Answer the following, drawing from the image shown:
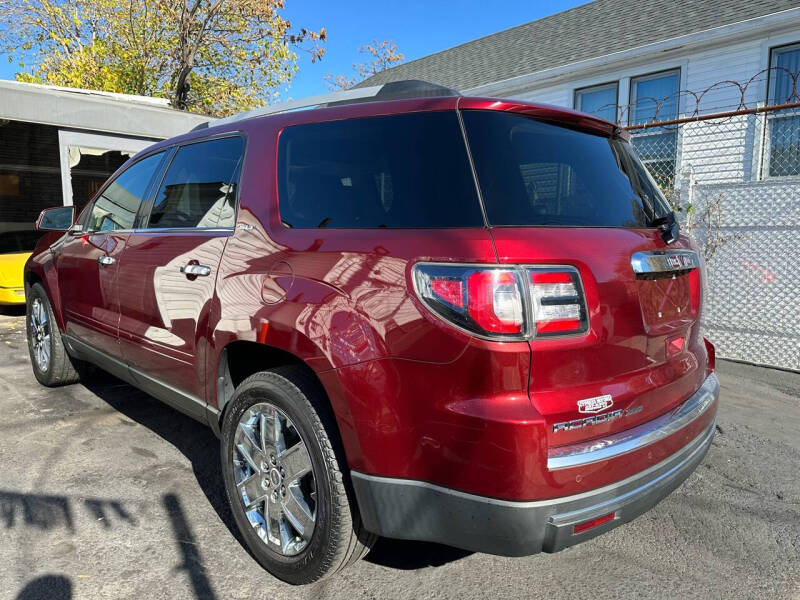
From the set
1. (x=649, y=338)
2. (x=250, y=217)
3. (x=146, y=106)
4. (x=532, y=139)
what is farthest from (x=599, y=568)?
(x=146, y=106)

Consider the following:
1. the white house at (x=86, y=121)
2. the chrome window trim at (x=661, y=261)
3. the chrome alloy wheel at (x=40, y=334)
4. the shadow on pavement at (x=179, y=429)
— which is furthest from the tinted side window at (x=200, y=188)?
the white house at (x=86, y=121)

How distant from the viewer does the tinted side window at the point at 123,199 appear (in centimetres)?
350

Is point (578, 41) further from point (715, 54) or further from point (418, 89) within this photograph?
point (418, 89)

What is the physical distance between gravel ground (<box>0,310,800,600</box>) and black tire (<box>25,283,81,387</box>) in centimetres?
73

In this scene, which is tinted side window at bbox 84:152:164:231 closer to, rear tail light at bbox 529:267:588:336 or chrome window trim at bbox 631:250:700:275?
rear tail light at bbox 529:267:588:336

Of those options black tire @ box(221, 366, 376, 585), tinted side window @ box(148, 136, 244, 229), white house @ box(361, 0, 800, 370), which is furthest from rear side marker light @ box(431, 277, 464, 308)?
white house @ box(361, 0, 800, 370)

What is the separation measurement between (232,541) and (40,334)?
10.4ft

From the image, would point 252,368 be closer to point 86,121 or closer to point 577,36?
point 86,121

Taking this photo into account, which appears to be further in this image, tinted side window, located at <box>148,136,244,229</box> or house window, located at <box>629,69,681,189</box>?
house window, located at <box>629,69,681,189</box>

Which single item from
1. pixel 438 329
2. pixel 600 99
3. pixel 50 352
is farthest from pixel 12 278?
pixel 600 99

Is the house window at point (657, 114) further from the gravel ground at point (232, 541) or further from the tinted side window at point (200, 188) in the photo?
the tinted side window at point (200, 188)

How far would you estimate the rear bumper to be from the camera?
174cm

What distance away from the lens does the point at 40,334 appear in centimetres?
477

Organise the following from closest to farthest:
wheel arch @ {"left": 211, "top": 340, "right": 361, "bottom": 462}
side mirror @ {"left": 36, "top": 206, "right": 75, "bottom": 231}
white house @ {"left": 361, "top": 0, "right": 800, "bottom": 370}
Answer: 1. wheel arch @ {"left": 211, "top": 340, "right": 361, "bottom": 462}
2. side mirror @ {"left": 36, "top": 206, "right": 75, "bottom": 231}
3. white house @ {"left": 361, "top": 0, "right": 800, "bottom": 370}
